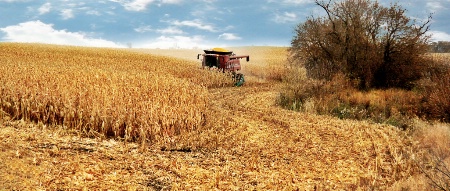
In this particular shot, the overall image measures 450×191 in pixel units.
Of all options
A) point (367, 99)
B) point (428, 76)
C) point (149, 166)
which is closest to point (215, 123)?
point (149, 166)

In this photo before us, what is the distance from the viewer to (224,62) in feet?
82.5

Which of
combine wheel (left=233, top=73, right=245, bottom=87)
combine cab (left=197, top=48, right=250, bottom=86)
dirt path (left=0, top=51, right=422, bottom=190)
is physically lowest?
dirt path (left=0, top=51, right=422, bottom=190)

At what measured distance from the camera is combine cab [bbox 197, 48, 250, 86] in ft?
81.6

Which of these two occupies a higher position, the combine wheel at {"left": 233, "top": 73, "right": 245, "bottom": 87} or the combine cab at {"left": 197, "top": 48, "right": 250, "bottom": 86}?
the combine cab at {"left": 197, "top": 48, "right": 250, "bottom": 86}

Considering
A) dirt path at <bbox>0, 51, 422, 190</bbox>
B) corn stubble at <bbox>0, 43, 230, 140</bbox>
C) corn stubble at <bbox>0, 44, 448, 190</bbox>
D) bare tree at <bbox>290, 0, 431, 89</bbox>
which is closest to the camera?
dirt path at <bbox>0, 51, 422, 190</bbox>

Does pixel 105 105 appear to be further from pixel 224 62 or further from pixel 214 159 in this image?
pixel 224 62

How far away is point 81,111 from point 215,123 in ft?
11.3

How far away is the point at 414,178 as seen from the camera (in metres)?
7.29

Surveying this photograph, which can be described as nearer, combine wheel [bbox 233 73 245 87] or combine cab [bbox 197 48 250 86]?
combine wheel [bbox 233 73 245 87]

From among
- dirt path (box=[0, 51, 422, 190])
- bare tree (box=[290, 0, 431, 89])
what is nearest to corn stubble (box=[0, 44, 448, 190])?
dirt path (box=[0, 51, 422, 190])

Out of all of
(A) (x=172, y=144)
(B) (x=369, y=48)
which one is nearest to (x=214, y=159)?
(A) (x=172, y=144)

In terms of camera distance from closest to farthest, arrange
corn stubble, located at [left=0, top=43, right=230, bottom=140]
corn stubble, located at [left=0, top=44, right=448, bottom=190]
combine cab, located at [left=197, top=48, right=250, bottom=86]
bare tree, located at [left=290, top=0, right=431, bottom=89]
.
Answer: corn stubble, located at [left=0, top=44, right=448, bottom=190] < corn stubble, located at [left=0, top=43, right=230, bottom=140] < bare tree, located at [left=290, top=0, right=431, bottom=89] < combine cab, located at [left=197, top=48, right=250, bottom=86]

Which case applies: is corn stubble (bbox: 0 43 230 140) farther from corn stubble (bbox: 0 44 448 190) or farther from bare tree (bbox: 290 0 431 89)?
bare tree (bbox: 290 0 431 89)

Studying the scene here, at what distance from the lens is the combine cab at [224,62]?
2488cm
